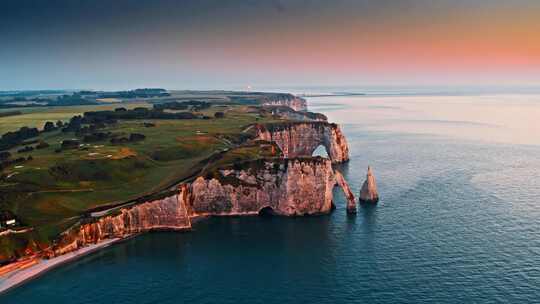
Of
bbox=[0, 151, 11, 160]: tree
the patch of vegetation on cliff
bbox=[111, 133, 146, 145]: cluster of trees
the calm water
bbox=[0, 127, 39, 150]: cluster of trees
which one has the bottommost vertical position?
the calm water

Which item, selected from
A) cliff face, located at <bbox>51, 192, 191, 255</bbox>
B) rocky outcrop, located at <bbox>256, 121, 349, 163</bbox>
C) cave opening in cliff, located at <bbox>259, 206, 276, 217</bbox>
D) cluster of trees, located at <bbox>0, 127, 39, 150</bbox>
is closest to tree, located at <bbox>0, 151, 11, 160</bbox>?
cluster of trees, located at <bbox>0, 127, 39, 150</bbox>

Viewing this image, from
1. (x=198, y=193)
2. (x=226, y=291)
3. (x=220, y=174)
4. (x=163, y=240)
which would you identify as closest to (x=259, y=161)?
(x=220, y=174)

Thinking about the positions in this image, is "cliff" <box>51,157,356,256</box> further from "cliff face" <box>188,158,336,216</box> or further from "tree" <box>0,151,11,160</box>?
"tree" <box>0,151,11,160</box>

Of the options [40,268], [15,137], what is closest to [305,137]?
[15,137]

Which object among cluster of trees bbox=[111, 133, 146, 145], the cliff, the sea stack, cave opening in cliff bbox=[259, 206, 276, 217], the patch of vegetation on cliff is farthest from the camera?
the patch of vegetation on cliff

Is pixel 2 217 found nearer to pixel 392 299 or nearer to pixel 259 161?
pixel 259 161

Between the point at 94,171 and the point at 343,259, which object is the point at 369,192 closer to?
the point at 343,259
